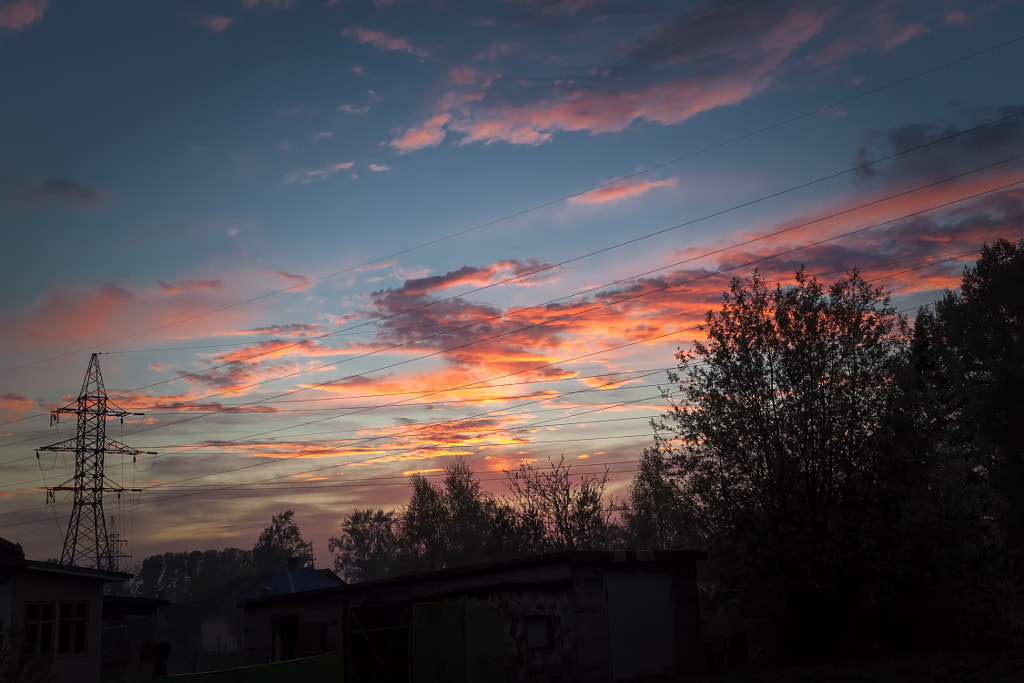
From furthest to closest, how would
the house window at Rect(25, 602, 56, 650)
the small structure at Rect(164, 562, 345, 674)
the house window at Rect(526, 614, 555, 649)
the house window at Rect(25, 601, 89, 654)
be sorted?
the small structure at Rect(164, 562, 345, 674)
the house window at Rect(25, 601, 89, 654)
the house window at Rect(25, 602, 56, 650)
the house window at Rect(526, 614, 555, 649)

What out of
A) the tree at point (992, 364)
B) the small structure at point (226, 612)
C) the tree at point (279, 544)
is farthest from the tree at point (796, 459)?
the tree at point (279, 544)

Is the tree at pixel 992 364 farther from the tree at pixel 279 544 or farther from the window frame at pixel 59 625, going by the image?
the tree at pixel 279 544

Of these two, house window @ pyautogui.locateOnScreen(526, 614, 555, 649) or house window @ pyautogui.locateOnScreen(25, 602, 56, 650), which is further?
house window @ pyautogui.locateOnScreen(25, 602, 56, 650)

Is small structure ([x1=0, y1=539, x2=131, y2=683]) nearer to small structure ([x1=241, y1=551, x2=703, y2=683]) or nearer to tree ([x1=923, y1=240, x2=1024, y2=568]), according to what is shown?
small structure ([x1=241, y1=551, x2=703, y2=683])

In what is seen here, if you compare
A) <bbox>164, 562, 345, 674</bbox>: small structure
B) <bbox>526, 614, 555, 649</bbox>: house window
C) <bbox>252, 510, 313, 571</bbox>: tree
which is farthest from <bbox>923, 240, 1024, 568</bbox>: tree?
<bbox>252, 510, 313, 571</bbox>: tree

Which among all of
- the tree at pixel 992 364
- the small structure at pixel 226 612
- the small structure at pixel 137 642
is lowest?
the small structure at pixel 226 612

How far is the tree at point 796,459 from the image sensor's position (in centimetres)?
3162

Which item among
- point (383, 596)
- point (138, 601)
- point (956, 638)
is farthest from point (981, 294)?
point (138, 601)

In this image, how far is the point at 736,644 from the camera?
1377 inches

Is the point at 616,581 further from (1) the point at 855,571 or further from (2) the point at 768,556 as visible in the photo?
(1) the point at 855,571

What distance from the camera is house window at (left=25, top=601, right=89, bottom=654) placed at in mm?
28422

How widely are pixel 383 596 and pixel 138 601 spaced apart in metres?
13.2

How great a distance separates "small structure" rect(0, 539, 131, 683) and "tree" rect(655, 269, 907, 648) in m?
24.0

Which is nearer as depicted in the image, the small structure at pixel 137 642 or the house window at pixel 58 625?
the house window at pixel 58 625
